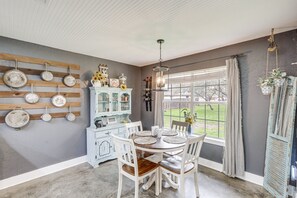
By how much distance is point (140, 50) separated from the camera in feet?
10.0

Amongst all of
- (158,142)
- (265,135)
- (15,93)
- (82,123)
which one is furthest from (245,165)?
(15,93)

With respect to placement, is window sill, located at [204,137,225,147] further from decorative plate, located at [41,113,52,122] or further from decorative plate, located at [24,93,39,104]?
decorative plate, located at [24,93,39,104]

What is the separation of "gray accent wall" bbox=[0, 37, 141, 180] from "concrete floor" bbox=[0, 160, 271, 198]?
34cm

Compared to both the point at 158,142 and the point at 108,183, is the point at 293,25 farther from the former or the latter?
the point at 108,183

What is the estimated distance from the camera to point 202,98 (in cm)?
331

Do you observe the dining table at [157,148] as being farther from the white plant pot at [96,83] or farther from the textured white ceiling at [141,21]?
the textured white ceiling at [141,21]

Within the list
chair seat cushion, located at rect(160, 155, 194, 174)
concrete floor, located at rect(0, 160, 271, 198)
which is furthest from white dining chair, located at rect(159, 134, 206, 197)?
concrete floor, located at rect(0, 160, 271, 198)

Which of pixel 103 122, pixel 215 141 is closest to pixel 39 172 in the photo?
pixel 103 122

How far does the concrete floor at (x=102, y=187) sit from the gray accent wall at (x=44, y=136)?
34cm

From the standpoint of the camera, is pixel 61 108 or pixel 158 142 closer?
pixel 158 142

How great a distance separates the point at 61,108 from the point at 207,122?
318 centimetres

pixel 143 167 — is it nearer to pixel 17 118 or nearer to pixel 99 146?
pixel 99 146

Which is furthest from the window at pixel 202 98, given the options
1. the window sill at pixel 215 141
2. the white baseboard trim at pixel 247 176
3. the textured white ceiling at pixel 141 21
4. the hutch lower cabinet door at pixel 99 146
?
the hutch lower cabinet door at pixel 99 146

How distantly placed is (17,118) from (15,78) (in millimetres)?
681
